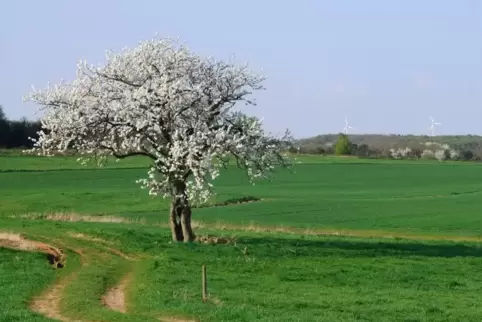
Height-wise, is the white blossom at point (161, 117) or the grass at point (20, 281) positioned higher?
the white blossom at point (161, 117)

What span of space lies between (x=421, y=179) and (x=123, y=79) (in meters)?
78.8

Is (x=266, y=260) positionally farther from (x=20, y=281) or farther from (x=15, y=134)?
(x=15, y=134)

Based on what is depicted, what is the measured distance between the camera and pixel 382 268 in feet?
117

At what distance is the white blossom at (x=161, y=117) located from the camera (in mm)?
39344

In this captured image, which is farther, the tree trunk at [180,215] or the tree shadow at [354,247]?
the tree trunk at [180,215]

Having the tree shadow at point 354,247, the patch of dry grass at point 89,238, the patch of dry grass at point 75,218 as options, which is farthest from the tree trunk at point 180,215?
the patch of dry grass at point 75,218

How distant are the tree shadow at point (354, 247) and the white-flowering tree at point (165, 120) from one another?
3.64 meters

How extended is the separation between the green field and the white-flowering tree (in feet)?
11.3

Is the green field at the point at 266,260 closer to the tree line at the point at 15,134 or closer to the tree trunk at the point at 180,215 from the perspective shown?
the tree trunk at the point at 180,215

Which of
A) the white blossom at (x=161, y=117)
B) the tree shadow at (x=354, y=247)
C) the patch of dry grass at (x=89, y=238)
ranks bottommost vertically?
the tree shadow at (x=354, y=247)

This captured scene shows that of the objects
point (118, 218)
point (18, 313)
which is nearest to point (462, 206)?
point (118, 218)

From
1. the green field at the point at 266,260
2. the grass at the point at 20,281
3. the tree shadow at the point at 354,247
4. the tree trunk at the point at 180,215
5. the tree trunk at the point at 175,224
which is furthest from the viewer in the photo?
the tree trunk at the point at 175,224

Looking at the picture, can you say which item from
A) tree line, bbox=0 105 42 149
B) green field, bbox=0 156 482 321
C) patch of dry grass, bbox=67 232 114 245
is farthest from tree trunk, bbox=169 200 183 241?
tree line, bbox=0 105 42 149

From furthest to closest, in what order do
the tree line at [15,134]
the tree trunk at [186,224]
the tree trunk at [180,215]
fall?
the tree line at [15,134] → the tree trunk at [186,224] → the tree trunk at [180,215]
